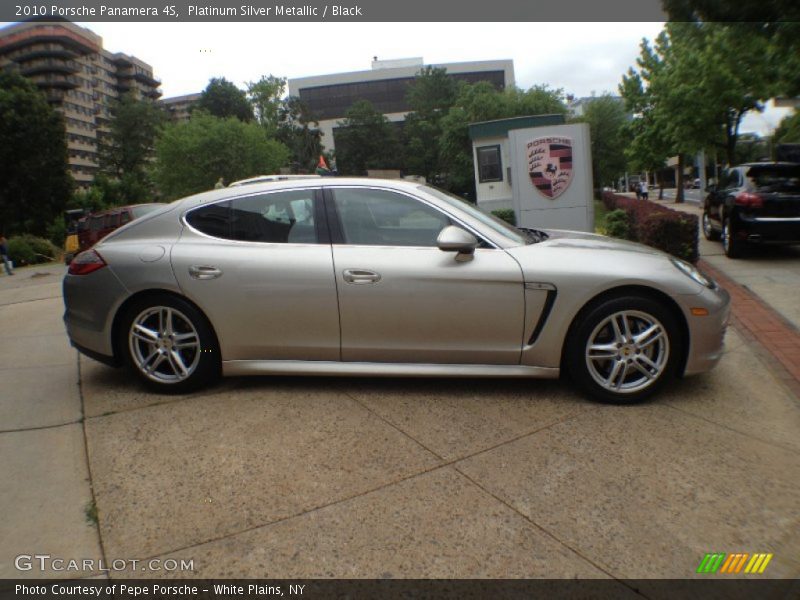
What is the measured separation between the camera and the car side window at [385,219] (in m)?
4.11

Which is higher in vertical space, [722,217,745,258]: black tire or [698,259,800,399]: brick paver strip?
[722,217,745,258]: black tire

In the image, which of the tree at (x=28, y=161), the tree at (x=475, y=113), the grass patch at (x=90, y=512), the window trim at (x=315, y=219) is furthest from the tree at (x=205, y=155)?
the grass patch at (x=90, y=512)

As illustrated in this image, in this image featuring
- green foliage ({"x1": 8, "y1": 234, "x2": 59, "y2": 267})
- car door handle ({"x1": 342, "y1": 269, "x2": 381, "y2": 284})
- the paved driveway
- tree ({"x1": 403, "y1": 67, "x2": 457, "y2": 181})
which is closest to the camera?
the paved driveway

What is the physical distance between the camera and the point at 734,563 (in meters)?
2.44

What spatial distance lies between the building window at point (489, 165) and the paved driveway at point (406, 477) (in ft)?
50.0

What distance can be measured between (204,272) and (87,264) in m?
0.89

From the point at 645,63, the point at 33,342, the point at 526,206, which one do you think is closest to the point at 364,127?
the point at 645,63

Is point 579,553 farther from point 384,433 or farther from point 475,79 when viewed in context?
point 475,79

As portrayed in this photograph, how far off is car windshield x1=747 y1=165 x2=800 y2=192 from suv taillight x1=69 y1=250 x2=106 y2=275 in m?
9.02

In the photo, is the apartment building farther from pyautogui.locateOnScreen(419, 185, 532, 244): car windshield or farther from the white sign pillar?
pyautogui.locateOnScreen(419, 185, 532, 244): car windshield

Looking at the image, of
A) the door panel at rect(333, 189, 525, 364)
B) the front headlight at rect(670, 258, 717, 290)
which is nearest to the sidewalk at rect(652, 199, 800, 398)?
the front headlight at rect(670, 258, 717, 290)

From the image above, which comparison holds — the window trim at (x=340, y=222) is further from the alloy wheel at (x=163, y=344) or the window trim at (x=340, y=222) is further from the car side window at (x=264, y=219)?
the alloy wheel at (x=163, y=344)

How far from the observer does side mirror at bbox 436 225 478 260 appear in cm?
384

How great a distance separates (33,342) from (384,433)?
14.7ft
